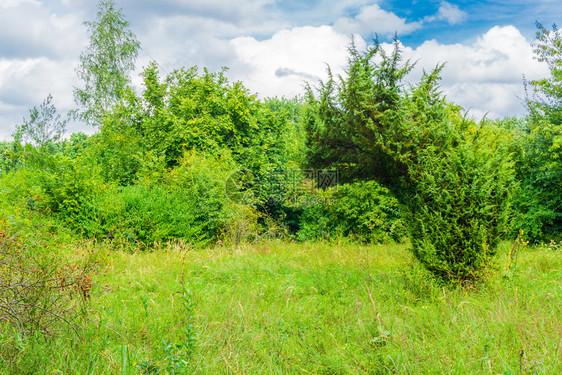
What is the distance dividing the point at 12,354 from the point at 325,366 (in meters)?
2.72

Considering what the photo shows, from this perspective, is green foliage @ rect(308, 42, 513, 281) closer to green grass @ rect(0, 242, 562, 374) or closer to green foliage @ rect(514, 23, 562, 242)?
green grass @ rect(0, 242, 562, 374)

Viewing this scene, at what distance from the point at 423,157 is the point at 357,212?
9213 millimetres

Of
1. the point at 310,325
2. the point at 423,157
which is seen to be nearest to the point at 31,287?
the point at 310,325

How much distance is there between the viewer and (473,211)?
534 centimetres

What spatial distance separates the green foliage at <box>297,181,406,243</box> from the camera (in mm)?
14477

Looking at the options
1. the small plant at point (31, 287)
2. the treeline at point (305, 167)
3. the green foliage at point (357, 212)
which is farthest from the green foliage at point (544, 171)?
the small plant at point (31, 287)

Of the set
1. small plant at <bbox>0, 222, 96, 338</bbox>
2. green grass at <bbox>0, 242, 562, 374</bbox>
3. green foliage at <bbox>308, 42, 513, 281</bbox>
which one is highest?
green foliage at <bbox>308, 42, 513, 281</bbox>

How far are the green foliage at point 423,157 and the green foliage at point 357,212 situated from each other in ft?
19.4

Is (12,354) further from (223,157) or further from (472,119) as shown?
(223,157)

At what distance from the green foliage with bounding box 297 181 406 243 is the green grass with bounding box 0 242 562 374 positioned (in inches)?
287

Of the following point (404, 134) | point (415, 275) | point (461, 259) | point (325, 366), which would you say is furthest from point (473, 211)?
point (325, 366)

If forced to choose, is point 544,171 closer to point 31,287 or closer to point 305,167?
point 305,167

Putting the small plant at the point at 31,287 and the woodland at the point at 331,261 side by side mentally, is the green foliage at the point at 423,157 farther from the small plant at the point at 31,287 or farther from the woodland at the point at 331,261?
the small plant at the point at 31,287

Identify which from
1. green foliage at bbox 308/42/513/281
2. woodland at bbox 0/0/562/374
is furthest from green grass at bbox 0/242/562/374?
green foliage at bbox 308/42/513/281
